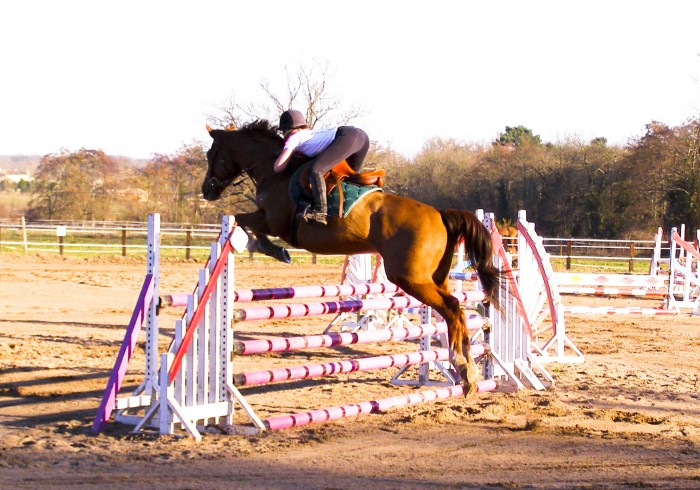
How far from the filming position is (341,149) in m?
7.40

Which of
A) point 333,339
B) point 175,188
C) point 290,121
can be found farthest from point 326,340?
point 175,188

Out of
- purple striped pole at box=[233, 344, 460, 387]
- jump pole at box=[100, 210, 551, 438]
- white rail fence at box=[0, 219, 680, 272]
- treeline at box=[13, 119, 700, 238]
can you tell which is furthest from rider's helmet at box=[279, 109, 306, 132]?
treeline at box=[13, 119, 700, 238]

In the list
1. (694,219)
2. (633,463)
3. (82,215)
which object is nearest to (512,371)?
(633,463)

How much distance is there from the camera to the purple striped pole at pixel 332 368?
21.9ft

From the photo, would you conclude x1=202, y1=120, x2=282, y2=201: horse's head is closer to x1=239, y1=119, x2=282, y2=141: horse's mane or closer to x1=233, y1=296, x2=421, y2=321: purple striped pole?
x1=239, y1=119, x2=282, y2=141: horse's mane

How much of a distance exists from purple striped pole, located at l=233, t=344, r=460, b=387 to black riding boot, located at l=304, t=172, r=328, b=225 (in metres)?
1.20

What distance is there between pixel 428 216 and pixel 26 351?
5.54 m

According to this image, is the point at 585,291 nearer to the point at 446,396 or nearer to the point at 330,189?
the point at 446,396

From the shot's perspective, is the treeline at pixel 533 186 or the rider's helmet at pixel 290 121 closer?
the rider's helmet at pixel 290 121

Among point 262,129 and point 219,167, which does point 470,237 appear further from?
point 219,167

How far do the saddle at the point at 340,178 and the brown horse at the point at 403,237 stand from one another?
0.47ft

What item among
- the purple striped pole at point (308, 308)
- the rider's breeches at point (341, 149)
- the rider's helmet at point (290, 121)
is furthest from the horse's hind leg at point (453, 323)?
the rider's helmet at point (290, 121)

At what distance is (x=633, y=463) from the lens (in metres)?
6.02

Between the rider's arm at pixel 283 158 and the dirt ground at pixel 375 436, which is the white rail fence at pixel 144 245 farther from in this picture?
the rider's arm at pixel 283 158
